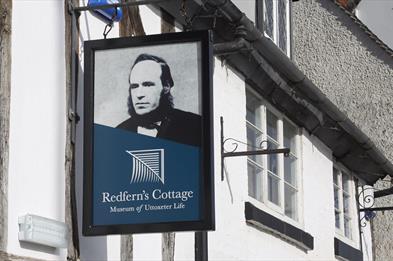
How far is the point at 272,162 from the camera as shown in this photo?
41.9 ft

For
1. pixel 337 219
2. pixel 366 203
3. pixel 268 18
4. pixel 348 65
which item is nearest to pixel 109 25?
pixel 268 18

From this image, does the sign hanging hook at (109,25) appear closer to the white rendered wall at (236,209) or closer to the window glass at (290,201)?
the white rendered wall at (236,209)

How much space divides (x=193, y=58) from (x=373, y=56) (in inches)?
427

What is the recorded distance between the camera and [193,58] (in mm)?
8141

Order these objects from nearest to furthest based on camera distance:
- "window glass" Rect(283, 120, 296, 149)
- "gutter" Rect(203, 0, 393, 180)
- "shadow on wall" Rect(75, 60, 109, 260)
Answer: "shadow on wall" Rect(75, 60, 109, 260)
"gutter" Rect(203, 0, 393, 180)
"window glass" Rect(283, 120, 296, 149)

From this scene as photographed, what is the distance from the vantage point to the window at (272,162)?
40.0 feet

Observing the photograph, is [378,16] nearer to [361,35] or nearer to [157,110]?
[361,35]

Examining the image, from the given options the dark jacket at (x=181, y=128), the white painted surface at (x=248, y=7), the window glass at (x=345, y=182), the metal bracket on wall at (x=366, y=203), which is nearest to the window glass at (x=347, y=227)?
the metal bracket on wall at (x=366, y=203)

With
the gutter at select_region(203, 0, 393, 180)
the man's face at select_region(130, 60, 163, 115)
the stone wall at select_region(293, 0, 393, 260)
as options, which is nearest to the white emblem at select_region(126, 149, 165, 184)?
the man's face at select_region(130, 60, 163, 115)

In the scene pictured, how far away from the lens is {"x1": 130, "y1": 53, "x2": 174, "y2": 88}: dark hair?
8.10 meters

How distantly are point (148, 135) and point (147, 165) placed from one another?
0.25 meters

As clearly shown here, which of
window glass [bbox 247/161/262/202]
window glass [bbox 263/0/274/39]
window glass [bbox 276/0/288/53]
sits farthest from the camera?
window glass [bbox 276/0/288/53]

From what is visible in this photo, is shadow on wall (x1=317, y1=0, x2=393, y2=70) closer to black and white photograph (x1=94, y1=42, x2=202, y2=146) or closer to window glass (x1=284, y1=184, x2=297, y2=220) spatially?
window glass (x1=284, y1=184, x2=297, y2=220)

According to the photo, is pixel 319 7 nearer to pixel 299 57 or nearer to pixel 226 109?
pixel 299 57
